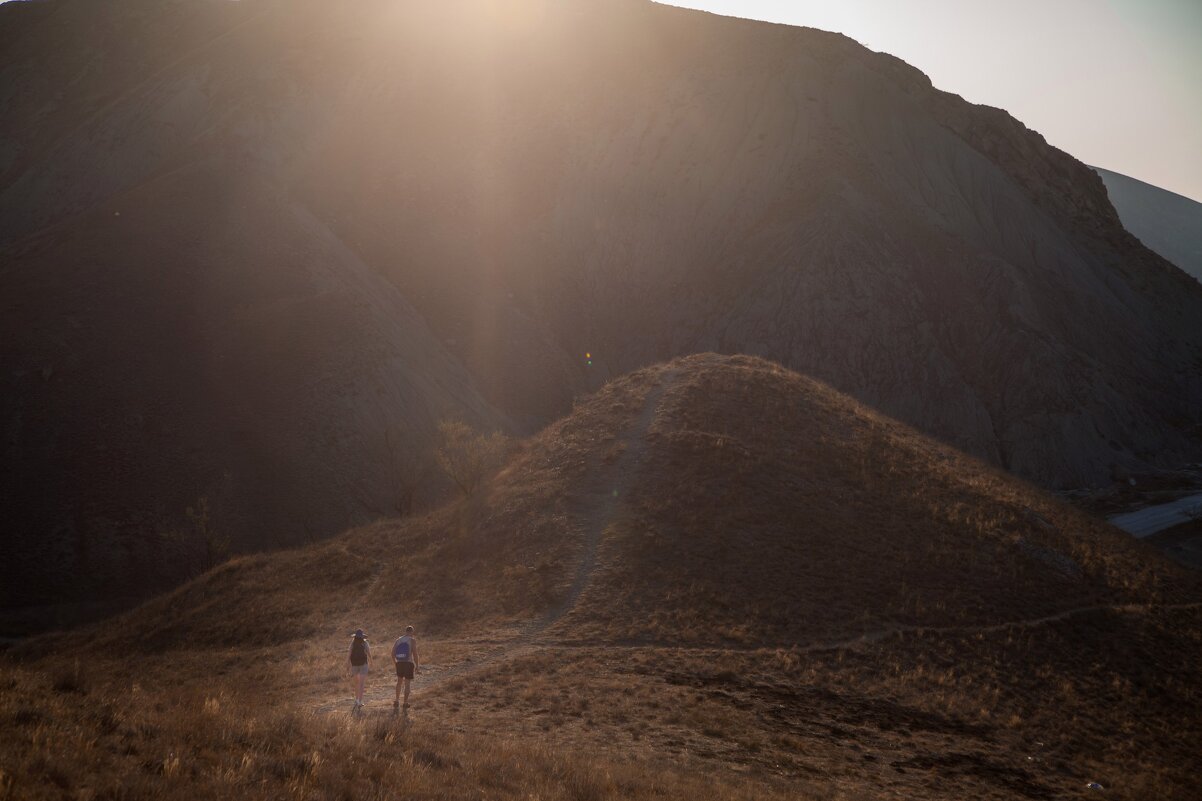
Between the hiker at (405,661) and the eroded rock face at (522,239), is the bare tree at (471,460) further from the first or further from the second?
the hiker at (405,661)

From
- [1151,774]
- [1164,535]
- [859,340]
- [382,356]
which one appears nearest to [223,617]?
[1151,774]

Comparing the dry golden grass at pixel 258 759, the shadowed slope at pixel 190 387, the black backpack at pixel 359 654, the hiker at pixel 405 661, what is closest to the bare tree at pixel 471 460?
the shadowed slope at pixel 190 387

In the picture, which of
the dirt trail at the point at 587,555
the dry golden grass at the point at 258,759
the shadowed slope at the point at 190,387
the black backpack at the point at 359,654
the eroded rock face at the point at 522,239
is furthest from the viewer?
Answer: the eroded rock face at the point at 522,239

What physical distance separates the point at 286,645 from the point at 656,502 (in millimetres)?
13699

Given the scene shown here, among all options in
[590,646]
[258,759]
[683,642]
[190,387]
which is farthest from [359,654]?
[190,387]

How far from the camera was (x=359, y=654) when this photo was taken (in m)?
18.7

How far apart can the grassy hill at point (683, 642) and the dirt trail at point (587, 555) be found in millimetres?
128

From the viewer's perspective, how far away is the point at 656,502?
32062mm

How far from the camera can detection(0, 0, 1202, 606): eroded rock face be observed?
5969 centimetres

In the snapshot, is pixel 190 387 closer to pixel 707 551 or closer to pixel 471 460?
pixel 471 460

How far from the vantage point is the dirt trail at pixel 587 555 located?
2175 cm

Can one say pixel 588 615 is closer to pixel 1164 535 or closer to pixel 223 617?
pixel 223 617

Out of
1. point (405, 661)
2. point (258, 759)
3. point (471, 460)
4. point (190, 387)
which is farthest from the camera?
point (190, 387)

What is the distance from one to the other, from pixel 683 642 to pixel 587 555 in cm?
599
